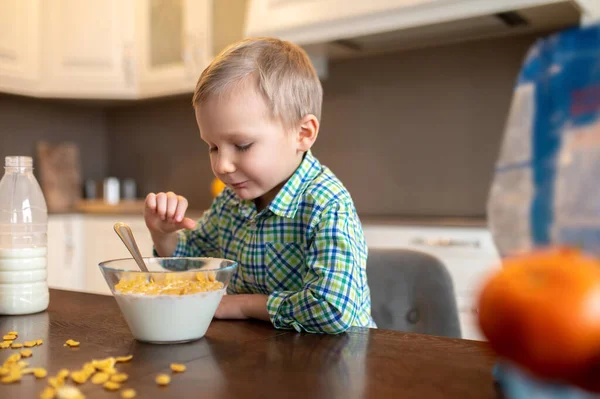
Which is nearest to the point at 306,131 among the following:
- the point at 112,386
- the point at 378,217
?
the point at 112,386

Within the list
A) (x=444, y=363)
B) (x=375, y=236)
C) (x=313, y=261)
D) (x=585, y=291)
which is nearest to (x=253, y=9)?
(x=375, y=236)

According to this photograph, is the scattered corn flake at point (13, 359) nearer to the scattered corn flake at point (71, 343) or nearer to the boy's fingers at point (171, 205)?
the scattered corn flake at point (71, 343)

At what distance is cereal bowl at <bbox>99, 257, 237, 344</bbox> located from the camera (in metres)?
0.73

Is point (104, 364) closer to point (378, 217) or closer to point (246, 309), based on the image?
point (246, 309)

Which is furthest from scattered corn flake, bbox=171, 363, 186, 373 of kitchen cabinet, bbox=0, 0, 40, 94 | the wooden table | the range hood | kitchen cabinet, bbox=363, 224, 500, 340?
kitchen cabinet, bbox=0, 0, 40, 94

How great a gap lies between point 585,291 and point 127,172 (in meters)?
3.75

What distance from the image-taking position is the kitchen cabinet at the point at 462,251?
6.56 feet

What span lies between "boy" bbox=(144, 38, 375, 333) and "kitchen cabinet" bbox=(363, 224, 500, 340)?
39.1 inches

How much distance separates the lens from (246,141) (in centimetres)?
101

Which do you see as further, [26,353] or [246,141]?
[246,141]

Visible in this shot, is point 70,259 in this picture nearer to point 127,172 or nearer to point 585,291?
point 127,172

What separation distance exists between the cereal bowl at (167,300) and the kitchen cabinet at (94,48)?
254 centimetres

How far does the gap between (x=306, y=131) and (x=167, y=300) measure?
0.48 meters

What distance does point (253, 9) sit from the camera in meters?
2.58
